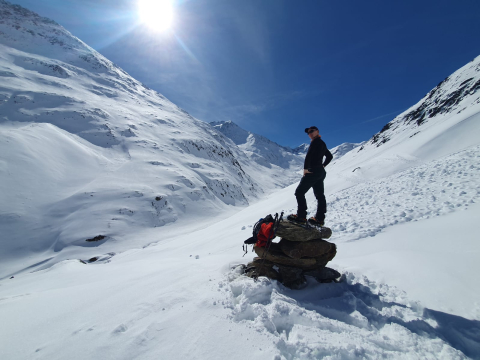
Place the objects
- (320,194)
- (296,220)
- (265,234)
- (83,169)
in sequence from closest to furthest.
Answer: (265,234), (296,220), (320,194), (83,169)

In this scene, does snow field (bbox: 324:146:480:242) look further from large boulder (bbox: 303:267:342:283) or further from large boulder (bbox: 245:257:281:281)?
large boulder (bbox: 245:257:281:281)

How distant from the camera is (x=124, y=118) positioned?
67.9m

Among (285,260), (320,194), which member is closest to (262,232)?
(285,260)

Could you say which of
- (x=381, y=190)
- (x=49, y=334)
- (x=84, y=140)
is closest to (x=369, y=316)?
(x=49, y=334)

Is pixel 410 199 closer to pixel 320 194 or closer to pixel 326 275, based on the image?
pixel 320 194

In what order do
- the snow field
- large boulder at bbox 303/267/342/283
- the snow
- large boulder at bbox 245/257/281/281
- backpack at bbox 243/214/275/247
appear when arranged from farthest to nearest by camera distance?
1. the snow field
2. backpack at bbox 243/214/275/247
3. large boulder at bbox 245/257/281/281
4. large boulder at bbox 303/267/342/283
5. the snow

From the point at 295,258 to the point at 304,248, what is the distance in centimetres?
39

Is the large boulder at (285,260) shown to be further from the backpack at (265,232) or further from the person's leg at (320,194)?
the person's leg at (320,194)

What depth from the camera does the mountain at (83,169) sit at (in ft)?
93.0

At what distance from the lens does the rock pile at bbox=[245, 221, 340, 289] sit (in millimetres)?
5891

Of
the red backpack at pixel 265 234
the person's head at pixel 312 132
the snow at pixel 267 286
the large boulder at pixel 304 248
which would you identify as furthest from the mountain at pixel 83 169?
the person's head at pixel 312 132

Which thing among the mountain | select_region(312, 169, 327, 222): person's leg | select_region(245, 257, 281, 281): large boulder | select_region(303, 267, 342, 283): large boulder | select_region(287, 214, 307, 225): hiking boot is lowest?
select_region(303, 267, 342, 283): large boulder

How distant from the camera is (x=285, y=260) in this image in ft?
20.0

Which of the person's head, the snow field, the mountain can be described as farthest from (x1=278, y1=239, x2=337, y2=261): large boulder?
the mountain
